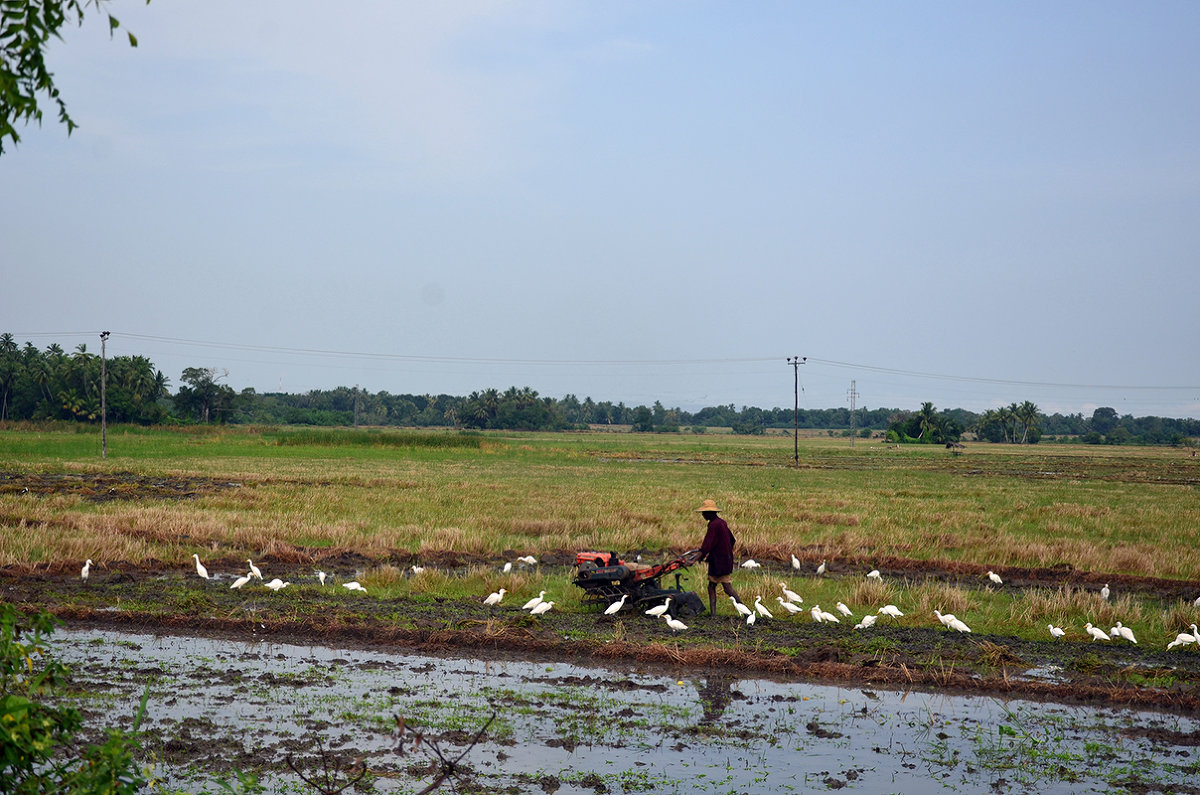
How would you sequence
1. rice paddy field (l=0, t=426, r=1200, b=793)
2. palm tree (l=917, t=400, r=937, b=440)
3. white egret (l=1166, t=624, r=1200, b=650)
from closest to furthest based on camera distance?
rice paddy field (l=0, t=426, r=1200, b=793), white egret (l=1166, t=624, r=1200, b=650), palm tree (l=917, t=400, r=937, b=440)

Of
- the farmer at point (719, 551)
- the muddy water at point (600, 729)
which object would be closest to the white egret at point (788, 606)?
the farmer at point (719, 551)

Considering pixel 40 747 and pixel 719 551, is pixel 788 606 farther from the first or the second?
pixel 40 747

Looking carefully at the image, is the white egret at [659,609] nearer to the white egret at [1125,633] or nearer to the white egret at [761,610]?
the white egret at [761,610]

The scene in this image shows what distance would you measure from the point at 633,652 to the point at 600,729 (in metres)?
2.99

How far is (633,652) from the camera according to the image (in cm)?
1202

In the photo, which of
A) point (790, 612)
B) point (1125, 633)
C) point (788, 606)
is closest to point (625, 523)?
point (790, 612)

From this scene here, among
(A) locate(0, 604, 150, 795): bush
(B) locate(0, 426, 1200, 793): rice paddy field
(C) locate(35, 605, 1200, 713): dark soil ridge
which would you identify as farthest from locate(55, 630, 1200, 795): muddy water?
(A) locate(0, 604, 150, 795): bush

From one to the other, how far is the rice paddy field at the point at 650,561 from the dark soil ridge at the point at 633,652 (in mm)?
30

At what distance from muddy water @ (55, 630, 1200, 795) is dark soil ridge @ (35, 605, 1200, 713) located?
36 centimetres

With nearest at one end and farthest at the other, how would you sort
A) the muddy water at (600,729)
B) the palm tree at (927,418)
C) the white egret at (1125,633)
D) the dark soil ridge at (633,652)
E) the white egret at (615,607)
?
the muddy water at (600,729), the dark soil ridge at (633,652), the white egret at (1125,633), the white egret at (615,607), the palm tree at (927,418)

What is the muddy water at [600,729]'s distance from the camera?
310 inches

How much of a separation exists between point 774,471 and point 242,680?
50471mm

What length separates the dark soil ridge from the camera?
10617mm

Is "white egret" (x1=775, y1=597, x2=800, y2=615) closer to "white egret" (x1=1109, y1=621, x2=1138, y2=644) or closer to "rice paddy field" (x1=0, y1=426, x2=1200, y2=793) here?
"rice paddy field" (x1=0, y1=426, x2=1200, y2=793)
